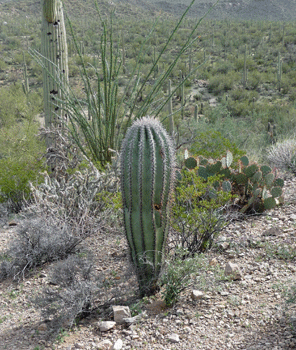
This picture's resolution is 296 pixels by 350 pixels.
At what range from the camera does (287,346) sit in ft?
9.07

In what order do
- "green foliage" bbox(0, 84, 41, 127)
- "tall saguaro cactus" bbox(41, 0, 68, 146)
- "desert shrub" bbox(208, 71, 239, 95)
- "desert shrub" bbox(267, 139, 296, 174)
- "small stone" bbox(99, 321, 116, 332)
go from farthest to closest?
"desert shrub" bbox(208, 71, 239, 95) < "green foliage" bbox(0, 84, 41, 127) < "desert shrub" bbox(267, 139, 296, 174) < "tall saguaro cactus" bbox(41, 0, 68, 146) < "small stone" bbox(99, 321, 116, 332)

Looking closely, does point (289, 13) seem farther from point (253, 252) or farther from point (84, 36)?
point (253, 252)

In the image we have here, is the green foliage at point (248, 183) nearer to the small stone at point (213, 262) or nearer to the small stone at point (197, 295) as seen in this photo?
the small stone at point (213, 262)

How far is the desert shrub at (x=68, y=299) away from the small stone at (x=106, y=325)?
0.19 m

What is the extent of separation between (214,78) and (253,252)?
20639 millimetres

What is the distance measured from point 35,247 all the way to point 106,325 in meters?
1.52

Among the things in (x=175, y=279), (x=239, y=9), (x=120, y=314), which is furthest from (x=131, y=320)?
(x=239, y=9)

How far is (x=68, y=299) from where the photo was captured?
10.7 feet

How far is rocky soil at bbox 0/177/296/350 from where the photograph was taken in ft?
9.87

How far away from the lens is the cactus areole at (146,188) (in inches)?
129

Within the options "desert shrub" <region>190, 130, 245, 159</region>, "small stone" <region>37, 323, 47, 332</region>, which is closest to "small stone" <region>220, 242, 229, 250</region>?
"desert shrub" <region>190, 130, 245, 159</region>

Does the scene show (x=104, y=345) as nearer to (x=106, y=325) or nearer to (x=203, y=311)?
(x=106, y=325)

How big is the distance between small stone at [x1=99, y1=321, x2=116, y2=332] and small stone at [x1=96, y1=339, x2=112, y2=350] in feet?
0.46

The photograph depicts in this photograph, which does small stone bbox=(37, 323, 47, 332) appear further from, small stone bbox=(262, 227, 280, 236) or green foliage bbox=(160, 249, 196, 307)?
small stone bbox=(262, 227, 280, 236)
